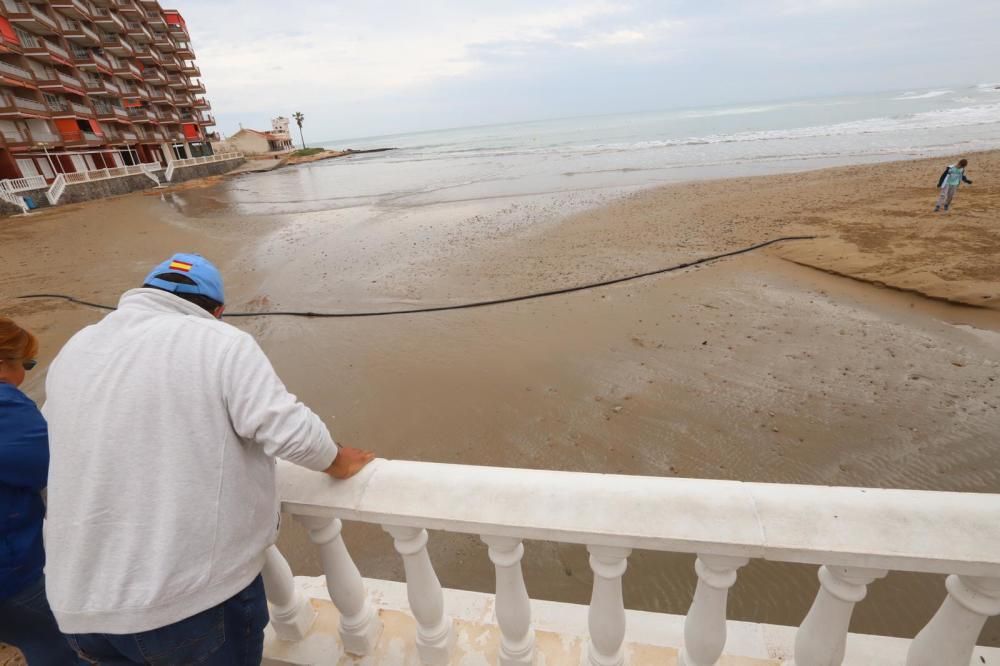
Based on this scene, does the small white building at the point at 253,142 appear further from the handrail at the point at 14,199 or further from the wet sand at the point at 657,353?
the wet sand at the point at 657,353

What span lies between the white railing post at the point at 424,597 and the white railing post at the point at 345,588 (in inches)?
9.6

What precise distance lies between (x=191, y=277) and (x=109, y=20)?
188 ft

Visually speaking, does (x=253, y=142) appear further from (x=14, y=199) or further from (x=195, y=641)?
(x=195, y=641)

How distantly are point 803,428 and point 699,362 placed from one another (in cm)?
140

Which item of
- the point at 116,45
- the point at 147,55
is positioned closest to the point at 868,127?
the point at 116,45

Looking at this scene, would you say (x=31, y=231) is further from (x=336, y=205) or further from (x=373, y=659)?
(x=373, y=659)

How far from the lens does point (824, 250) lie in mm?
8555

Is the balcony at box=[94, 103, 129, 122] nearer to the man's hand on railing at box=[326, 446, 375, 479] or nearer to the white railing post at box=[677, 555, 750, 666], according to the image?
the man's hand on railing at box=[326, 446, 375, 479]

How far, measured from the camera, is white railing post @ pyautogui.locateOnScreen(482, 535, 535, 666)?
4.79ft

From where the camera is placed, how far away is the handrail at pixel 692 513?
1.13 metres

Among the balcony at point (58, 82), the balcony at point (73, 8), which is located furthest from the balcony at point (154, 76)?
the balcony at point (58, 82)

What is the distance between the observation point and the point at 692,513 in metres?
1.26

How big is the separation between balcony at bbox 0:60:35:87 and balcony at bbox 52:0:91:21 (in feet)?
30.3

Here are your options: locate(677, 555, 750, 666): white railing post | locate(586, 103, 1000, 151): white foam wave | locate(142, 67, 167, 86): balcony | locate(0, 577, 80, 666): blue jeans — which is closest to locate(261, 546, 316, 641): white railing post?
locate(0, 577, 80, 666): blue jeans
